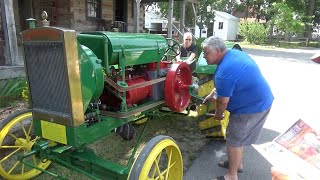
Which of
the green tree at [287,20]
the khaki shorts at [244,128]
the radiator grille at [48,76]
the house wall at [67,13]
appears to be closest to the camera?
the radiator grille at [48,76]

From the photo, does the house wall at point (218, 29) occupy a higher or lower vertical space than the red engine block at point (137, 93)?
higher

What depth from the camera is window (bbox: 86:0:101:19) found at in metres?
10.1

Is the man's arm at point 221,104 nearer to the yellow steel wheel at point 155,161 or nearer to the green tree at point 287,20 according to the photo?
the yellow steel wheel at point 155,161

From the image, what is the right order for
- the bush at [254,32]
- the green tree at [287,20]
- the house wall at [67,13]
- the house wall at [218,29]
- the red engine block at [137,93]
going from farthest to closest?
the house wall at [218,29], the bush at [254,32], the green tree at [287,20], the house wall at [67,13], the red engine block at [137,93]

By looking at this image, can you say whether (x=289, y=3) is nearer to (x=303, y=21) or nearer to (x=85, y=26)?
(x=303, y=21)

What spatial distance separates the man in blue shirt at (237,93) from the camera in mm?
2564

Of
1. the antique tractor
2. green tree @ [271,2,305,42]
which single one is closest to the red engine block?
the antique tractor

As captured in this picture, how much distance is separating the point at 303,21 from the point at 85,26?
2601cm

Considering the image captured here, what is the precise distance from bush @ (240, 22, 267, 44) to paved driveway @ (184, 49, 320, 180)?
682 inches

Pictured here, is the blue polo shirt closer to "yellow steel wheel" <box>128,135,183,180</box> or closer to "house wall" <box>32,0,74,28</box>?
"yellow steel wheel" <box>128,135,183,180</box>

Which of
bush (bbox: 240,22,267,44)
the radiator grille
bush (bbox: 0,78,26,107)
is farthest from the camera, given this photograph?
bush (bbox: 240,22,267,44)

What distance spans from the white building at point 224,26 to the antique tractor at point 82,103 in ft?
126

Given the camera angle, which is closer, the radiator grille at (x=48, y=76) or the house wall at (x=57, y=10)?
the radiator grille at (x=48, y=76)

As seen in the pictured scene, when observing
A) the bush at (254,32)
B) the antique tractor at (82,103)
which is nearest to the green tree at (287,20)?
the bush at (254,32)
